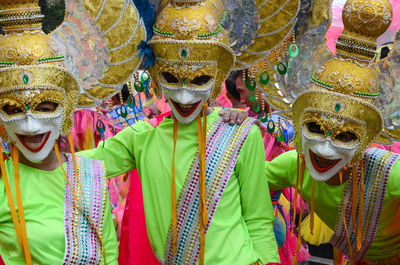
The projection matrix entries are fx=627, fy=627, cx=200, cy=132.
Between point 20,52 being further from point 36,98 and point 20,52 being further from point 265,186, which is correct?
point 265,186

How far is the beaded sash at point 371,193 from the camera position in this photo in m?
3.48

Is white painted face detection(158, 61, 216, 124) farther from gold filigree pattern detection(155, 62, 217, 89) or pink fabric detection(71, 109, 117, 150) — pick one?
pink fabric detection(71, 109, 117, 150)

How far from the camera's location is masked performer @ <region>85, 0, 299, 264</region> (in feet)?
11.1

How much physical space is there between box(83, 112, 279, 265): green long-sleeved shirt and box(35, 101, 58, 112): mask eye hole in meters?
0.47

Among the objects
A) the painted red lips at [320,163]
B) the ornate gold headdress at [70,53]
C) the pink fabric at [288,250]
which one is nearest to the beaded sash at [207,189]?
the painted red lips at [320,163]

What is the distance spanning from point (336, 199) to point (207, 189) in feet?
2.54

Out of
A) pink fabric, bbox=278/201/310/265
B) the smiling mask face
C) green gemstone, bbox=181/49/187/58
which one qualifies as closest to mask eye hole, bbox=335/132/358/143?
green gemstone, bbox=181/49/187/58

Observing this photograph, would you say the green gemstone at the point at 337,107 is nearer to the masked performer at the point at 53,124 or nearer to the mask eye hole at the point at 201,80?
the mask eye hole at the point at 201,80

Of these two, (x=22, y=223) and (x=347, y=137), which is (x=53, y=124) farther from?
(x=347, y=137)

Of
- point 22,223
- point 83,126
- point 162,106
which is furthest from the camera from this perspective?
point 162,106

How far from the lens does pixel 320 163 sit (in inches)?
136

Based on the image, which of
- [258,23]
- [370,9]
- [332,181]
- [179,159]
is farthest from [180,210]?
[370,9]

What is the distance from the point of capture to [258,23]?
140 inches

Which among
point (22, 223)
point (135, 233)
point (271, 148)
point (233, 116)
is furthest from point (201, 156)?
point (271, 148)
